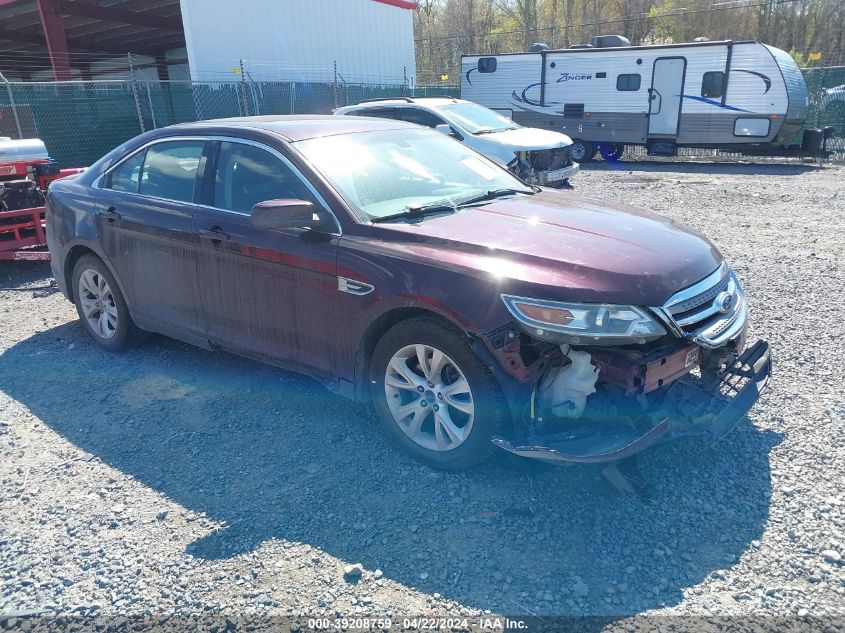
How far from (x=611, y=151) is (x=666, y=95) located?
Answer: 98.6 inches

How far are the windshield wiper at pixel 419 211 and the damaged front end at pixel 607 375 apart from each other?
3.36ft

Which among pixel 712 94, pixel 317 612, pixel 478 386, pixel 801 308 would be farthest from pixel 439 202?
pixel 712 94

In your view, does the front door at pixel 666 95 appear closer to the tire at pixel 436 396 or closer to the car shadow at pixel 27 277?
the car shadow at pixel 27 277

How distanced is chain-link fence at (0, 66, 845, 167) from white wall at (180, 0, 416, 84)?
1.53 m

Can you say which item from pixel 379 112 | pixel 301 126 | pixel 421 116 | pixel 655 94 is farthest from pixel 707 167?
pixel 301 126

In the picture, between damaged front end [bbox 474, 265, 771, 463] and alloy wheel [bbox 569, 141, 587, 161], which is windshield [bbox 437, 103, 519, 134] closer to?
alloy wheel [bbox 569, 141, 587, 161]

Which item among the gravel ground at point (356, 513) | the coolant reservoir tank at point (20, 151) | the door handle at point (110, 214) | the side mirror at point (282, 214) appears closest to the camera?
the gravel ground at point (356, 513)

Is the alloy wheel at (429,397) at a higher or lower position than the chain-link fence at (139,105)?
lower

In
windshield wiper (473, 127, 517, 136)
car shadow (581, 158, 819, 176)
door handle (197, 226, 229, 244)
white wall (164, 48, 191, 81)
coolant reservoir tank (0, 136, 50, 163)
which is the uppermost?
white wall (164, 48, 191, 81)

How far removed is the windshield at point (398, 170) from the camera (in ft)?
13.1

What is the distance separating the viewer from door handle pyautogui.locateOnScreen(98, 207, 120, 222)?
5070 mm

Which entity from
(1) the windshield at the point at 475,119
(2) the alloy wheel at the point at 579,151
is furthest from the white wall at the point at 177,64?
(1) the windshield at the point at 475,119

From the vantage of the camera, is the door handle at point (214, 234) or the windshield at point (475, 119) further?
the windshield at point (475, 119)

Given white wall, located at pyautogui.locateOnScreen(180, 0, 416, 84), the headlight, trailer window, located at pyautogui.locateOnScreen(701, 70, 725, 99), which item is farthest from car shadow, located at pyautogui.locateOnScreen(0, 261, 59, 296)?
trailer window, located at pyautogui.locateOnScreen(701, 70, 725, 99)
